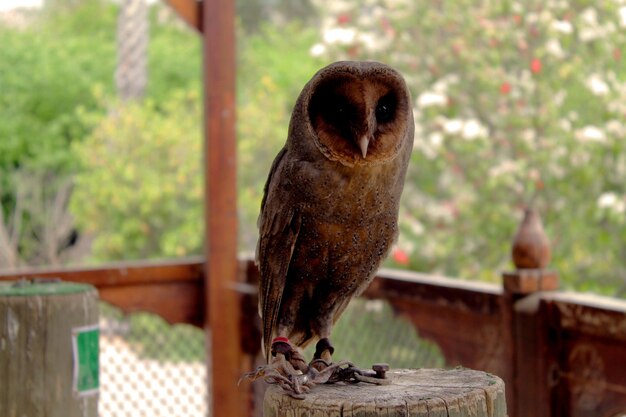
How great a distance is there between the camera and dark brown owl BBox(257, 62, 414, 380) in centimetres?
159

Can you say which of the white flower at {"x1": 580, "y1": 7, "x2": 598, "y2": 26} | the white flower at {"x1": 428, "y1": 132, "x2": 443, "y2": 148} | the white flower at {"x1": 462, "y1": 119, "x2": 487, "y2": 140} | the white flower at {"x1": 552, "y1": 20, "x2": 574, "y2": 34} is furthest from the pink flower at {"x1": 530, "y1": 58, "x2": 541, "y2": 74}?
the white flower at {"x1": 428, "y1": 132, "x2": 443, "y2": 148}

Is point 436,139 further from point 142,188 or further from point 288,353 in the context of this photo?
point 142,188

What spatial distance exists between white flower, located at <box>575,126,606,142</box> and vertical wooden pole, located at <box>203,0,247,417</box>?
7.90ft

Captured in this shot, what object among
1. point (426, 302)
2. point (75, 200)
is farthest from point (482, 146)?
point (75, 200)

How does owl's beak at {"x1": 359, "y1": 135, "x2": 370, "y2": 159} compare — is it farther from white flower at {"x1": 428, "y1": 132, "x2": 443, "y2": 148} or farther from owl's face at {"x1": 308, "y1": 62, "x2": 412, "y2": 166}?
white flower at {"x1": 428, "y1": 132, "x2": 443, "y2": 148}

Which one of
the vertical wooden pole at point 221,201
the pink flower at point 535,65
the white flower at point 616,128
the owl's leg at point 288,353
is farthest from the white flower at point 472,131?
the owl's leg at point 288,353

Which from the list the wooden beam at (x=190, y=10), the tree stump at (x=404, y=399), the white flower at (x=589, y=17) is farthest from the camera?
the white flower at (x=589, y=17)

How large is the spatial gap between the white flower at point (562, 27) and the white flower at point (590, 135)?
0.68 m

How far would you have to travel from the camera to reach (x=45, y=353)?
210 cm

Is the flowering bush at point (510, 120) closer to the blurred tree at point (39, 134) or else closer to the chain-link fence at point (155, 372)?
the chain-link fence at point (155, 372)

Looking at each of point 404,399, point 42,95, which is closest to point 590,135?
point 404,399

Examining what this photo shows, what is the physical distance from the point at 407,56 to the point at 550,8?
1.10 metres

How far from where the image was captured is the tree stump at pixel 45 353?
2.08 metres

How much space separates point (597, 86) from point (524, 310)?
3.15 meters
